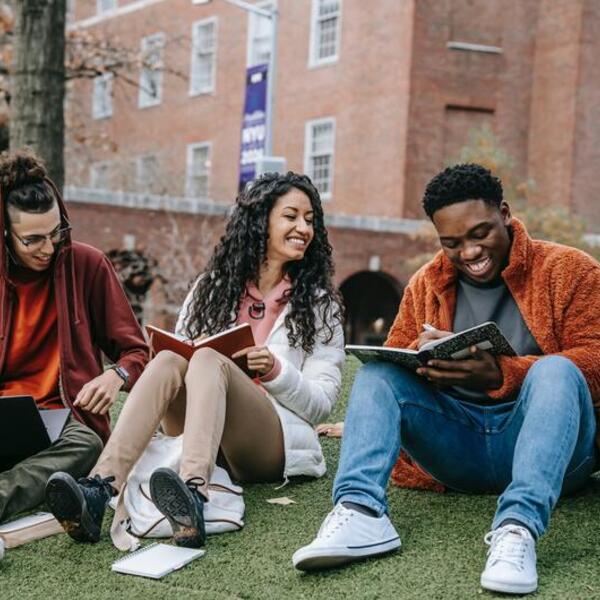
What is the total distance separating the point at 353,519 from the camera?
3328 mm

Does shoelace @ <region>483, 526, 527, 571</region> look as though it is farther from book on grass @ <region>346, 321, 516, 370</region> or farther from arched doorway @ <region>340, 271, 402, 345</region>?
arched doorway @ <region>340, 271, 402, 345</region>

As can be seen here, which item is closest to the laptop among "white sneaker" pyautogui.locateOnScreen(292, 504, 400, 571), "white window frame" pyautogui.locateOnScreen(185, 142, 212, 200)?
"white sneaker" pyautogui.locateOnScreen(292, 504, 400, 571)

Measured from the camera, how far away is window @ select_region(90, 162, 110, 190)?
88.6 feet

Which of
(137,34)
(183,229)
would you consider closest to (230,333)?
(183,229)

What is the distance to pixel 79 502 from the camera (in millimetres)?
3535

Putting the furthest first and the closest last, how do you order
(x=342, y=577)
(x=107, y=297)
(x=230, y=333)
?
(x=107, y=297) → (x=230, y=333) → (x=342, y=577)

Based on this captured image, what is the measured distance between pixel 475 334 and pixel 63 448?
1827 mm

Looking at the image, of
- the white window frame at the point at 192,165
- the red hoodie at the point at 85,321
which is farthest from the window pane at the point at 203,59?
the red hoodie at the point at 85,321

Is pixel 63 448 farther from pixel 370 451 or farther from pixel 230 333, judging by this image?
pixel 370 451

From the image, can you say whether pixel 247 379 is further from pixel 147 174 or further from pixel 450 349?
pixel 147 174

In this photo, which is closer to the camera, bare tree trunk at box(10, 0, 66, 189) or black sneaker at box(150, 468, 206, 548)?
black sneaker at box(150, 468, 206, 548)

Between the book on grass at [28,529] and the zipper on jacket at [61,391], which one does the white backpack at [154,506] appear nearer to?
the book on grass at [28,529]

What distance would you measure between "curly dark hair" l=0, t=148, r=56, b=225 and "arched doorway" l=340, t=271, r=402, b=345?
18697 millimetres

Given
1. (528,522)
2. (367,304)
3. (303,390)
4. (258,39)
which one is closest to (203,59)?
(258,39)
